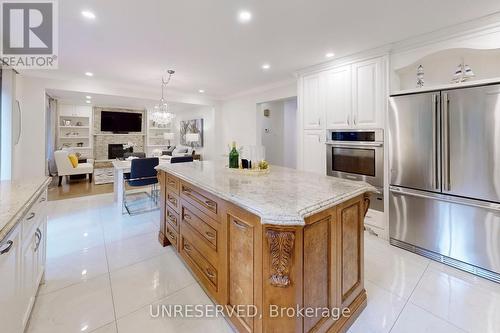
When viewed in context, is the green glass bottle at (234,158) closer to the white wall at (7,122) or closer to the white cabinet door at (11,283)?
the white cabinet door at (11,283)

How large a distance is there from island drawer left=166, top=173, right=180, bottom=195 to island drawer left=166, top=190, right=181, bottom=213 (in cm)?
5

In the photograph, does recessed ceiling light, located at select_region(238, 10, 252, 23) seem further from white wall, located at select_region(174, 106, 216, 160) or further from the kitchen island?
white wall, located at select_region(174, 106, 216, 160)

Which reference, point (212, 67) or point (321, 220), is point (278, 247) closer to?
point (321, 220)

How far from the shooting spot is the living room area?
621 centimetres

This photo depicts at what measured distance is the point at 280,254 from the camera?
114cm

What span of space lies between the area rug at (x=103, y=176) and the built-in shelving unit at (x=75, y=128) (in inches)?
49.3

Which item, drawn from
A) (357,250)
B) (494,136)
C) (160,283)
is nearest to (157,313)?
(160,283)

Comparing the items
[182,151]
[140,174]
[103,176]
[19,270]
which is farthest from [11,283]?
[182,151]

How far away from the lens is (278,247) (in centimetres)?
113

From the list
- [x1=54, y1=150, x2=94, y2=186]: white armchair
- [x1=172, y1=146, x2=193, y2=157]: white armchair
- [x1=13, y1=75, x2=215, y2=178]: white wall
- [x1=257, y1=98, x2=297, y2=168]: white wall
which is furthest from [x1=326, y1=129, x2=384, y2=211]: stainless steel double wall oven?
[x1=54, y1=150, x2=94, y2=186]: white armchair

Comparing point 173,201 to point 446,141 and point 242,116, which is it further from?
point 242,116

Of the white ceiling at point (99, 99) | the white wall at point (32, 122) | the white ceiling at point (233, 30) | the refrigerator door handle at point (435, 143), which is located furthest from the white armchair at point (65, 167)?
the refrigerator door handle at point (435, 143)

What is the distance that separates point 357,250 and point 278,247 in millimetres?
842

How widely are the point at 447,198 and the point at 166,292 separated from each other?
9.53ft
